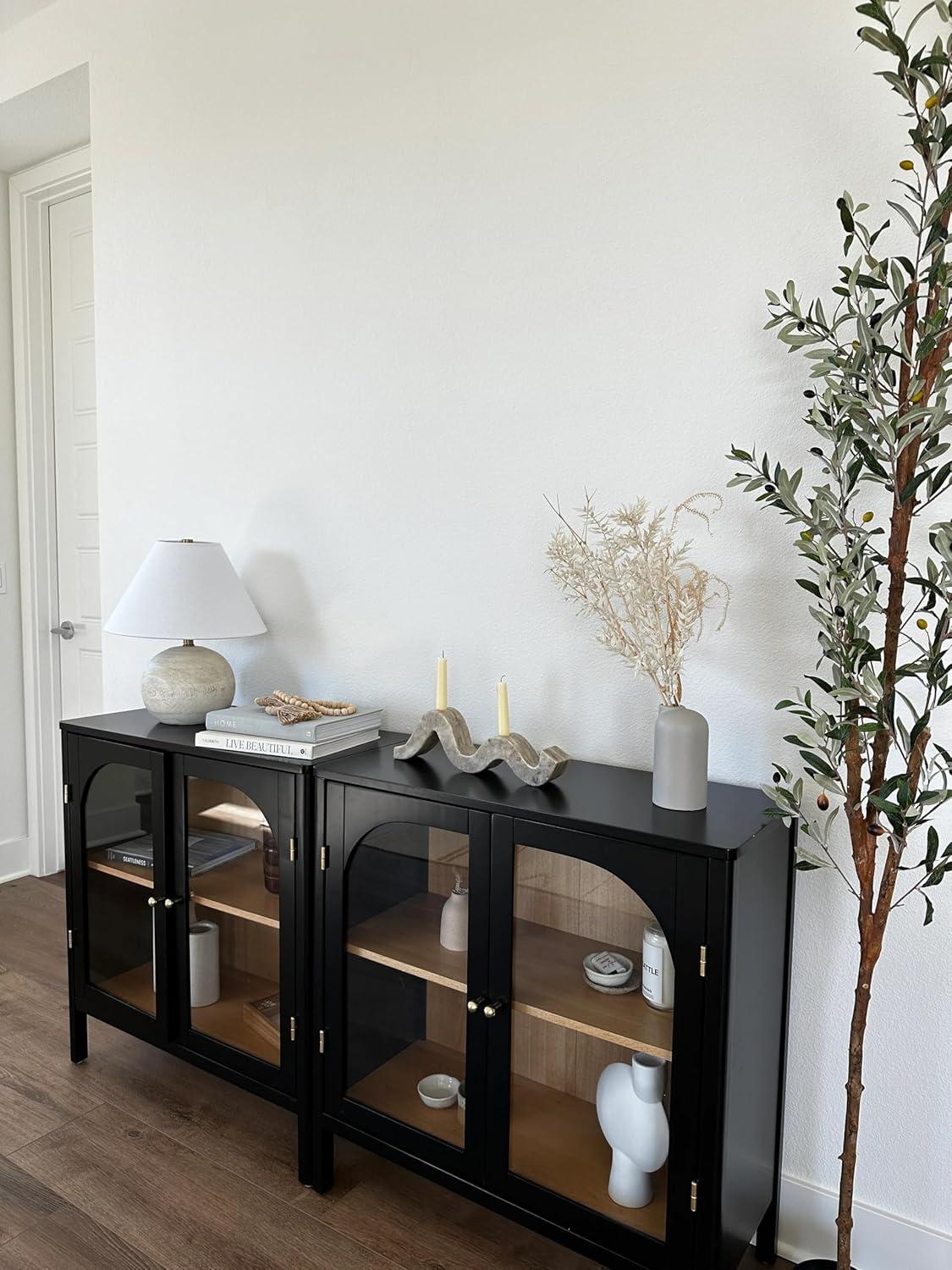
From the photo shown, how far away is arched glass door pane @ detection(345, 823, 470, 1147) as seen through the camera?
160 cm

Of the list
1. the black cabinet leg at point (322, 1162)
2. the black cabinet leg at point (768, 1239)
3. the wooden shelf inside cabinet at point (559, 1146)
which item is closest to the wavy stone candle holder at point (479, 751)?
the wooden shelf inside cabinet at point (559, 1146)

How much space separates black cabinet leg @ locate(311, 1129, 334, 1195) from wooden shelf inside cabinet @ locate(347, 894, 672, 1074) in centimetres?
38

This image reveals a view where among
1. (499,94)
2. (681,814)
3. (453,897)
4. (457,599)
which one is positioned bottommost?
(453,897)

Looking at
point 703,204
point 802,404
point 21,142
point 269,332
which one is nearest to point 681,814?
point 802,404

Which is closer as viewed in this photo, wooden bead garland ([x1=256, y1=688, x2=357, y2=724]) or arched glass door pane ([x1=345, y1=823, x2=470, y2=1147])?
arched glass door pane ([x1=345, y1=823, x2=470, y2=1147])

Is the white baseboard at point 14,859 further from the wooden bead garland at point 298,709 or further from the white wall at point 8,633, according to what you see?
the wooden bead garland at point 298,709

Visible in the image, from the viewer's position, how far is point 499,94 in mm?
1846

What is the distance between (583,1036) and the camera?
4.82 feet

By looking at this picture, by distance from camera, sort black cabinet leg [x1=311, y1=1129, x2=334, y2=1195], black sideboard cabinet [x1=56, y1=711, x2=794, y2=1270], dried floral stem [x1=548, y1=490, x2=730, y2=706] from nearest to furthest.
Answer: black sideboard cabinet [x1=56, y1=711, x2=794, y2=1270] → dried floral stem [x1=548, y1=490, x2=730, y2=706] → black cabinet leg [x1=311, y1=1129, x2=334, y2=1195]

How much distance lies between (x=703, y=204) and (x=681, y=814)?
1.04m

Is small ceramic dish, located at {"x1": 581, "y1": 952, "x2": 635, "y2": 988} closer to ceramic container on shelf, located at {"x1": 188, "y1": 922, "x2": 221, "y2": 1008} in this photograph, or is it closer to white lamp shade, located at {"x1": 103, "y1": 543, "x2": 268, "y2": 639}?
ceramic container on shelf, located at {"x1": 188, "y1": 922, "x2": 221, "y2": 1008}

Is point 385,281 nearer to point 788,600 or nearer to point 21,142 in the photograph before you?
point 788,600

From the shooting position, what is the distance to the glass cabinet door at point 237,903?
72.4 inches

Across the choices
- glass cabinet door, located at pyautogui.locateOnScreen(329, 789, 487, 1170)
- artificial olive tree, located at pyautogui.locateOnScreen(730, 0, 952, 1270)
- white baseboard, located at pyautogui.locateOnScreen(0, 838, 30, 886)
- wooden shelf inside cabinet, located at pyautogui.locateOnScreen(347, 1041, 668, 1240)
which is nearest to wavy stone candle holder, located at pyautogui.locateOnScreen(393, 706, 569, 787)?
glass cabinet door, located at pyautogui.locateOnScreen(329, 789, 487, 1170)
